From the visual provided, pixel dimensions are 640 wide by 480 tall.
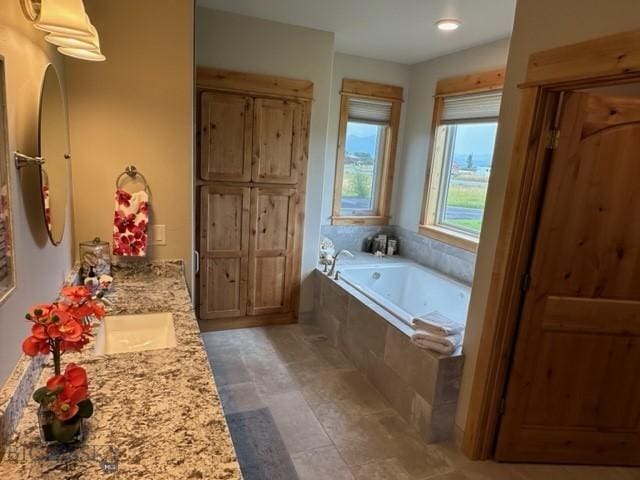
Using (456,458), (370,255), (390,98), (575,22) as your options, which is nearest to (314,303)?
(370,255)

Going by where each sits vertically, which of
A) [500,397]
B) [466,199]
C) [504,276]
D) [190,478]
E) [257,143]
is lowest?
[500,397]

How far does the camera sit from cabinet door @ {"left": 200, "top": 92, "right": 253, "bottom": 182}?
124 inches

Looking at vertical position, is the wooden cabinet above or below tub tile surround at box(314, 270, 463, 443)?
above

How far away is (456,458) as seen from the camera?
7.25 ft

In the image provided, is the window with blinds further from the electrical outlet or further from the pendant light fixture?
the pendant light fixture

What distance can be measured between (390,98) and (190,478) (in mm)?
3917

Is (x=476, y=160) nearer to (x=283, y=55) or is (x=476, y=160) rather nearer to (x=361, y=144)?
(x=361, y=144)

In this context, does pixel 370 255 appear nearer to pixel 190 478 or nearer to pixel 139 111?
pixel 139 111

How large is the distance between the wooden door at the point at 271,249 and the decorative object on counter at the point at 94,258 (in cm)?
150

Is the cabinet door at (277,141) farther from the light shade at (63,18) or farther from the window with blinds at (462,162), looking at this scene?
the light shade at (63,18)

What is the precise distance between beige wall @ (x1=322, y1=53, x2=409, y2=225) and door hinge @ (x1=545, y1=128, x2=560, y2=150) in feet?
7.58

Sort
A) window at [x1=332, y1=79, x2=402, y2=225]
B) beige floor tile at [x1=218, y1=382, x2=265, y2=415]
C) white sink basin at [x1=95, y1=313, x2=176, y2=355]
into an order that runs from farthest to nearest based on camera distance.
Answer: window at [x1=332, y1=79, x2=402, y2=225] < beige floor tile at [x1=218, y1=382, x2=265, y2=415] < white sink basin at [x1=95, y1=313, x2=176, y2=355]

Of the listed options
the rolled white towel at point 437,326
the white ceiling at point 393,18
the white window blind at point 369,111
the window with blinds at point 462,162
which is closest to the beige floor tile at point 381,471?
the rolled white towel at point 437,326

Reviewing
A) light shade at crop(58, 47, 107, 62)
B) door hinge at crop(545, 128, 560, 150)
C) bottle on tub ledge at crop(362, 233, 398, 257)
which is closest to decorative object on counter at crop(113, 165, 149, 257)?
light shade at crop(58, 47, 107, 62)
